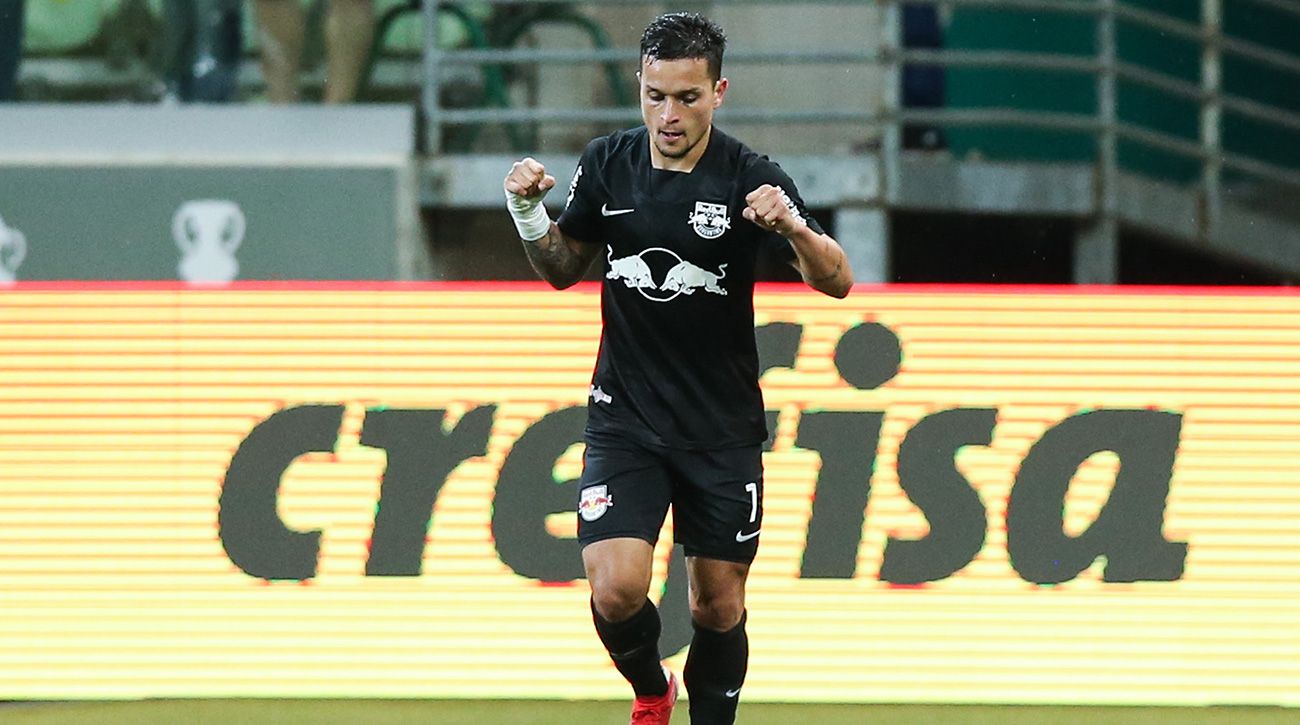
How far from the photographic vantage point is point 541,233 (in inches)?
196

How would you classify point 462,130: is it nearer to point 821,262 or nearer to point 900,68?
point 900,68

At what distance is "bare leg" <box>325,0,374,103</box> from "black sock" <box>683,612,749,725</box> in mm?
5579

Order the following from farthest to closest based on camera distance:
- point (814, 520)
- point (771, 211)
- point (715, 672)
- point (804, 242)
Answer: point (814, 520) → point (715, 672) → point (804, 242) → point (771, 211)

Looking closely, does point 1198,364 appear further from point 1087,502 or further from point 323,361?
point 323,361

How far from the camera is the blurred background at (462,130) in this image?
10.0 meters

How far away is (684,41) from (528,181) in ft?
1.66

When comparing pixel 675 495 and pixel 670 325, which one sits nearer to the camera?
pixel 670 325

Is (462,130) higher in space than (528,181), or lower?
higher

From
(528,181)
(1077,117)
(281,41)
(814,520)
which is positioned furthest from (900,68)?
(528,181)

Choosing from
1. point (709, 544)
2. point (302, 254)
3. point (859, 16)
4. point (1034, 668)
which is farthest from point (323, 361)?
point (859, 16)

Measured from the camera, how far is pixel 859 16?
1059 centimetres

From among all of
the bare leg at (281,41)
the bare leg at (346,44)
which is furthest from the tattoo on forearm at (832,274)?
the bare leg at (281,41)

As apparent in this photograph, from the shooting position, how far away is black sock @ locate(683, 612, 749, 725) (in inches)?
207

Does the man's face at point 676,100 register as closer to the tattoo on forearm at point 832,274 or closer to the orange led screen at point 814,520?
the tattoo on forearm at point 832,274
